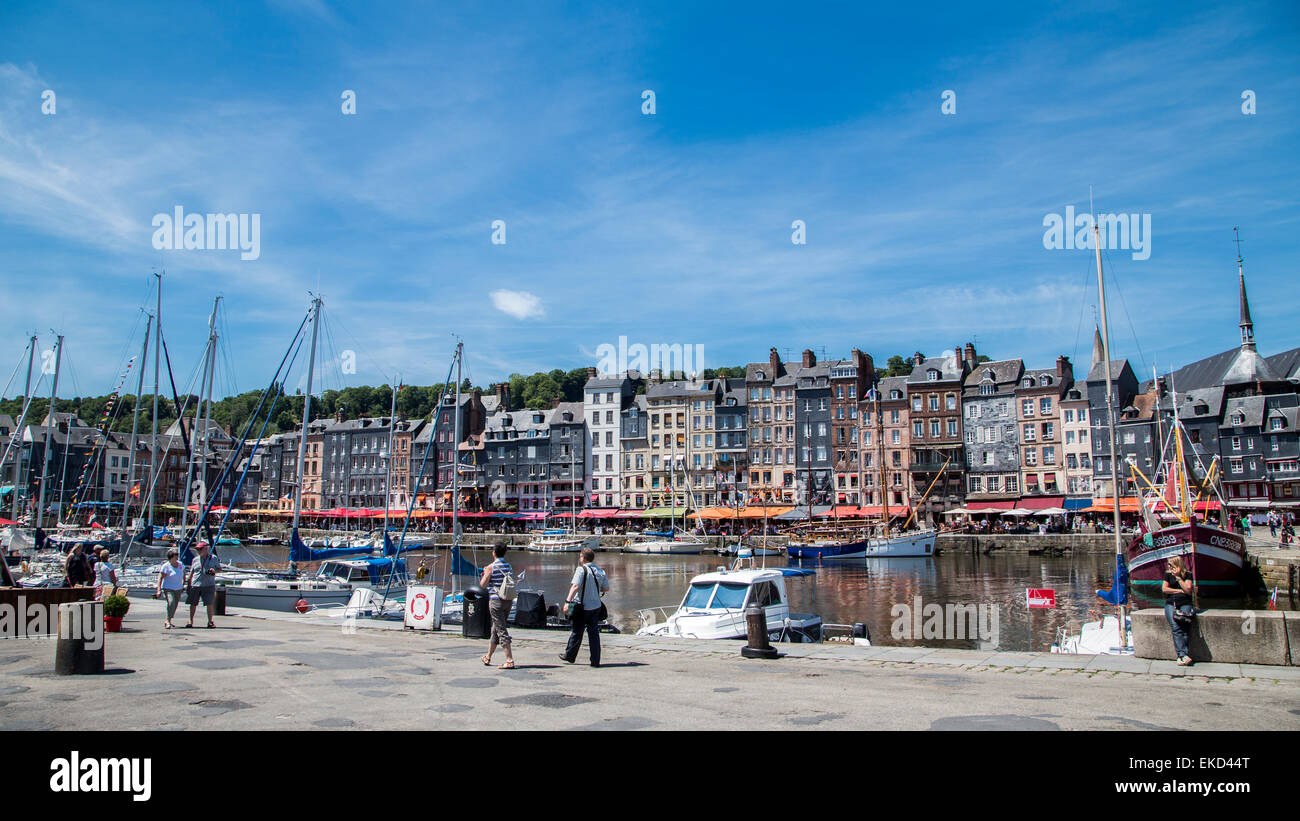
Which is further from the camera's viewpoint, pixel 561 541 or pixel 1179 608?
pixel 561 541

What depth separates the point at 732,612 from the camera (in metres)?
20.9

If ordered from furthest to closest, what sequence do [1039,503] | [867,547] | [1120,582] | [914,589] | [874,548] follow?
1. [1039,503]
2. [867,547]
3. [874,548]
4. [914,589]
5. [1120,582]

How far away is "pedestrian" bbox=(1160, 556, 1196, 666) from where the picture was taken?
12.9 metres

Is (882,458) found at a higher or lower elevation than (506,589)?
higher

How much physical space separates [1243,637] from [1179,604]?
104 centimetres

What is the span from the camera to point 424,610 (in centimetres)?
2028

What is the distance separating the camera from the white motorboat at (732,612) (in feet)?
67.6

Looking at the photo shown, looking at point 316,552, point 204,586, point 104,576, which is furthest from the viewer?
point 316,552

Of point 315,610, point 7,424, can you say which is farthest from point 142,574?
point 7,424

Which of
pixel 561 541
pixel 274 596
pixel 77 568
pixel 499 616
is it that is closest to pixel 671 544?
pixel 561 541

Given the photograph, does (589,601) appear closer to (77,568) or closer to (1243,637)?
(1243,637)

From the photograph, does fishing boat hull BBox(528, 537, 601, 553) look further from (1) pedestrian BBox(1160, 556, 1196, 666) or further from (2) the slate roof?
(1) pedestrian BBox(1160, 556, 1196, 666)

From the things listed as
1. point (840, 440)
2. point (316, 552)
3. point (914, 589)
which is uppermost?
point (840, 440)

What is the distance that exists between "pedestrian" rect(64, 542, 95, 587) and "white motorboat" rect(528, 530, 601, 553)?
65.6 m
